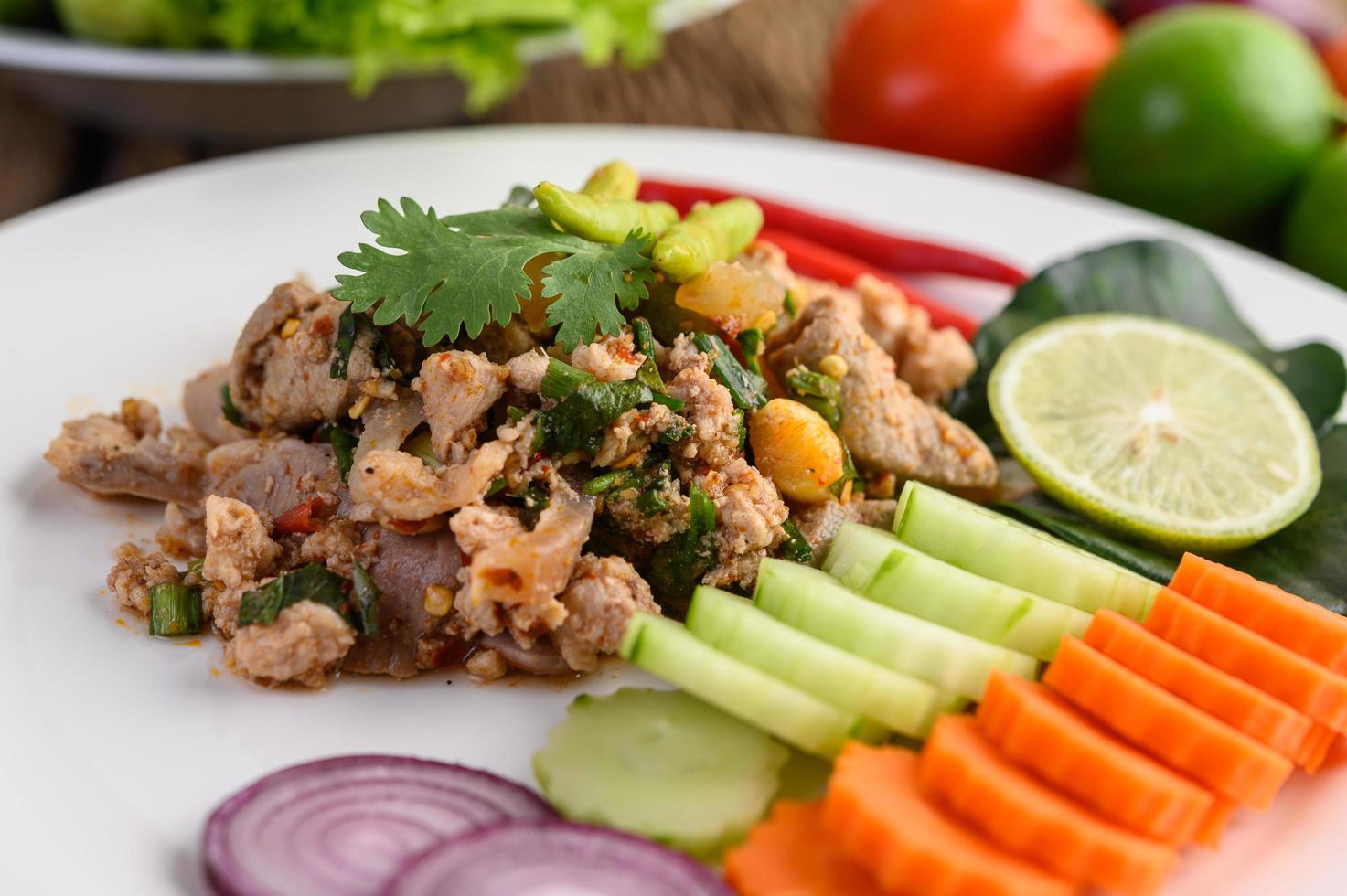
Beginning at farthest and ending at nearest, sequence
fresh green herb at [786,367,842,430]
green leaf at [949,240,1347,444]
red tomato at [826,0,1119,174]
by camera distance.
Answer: red tomato at [826,0,1119,174] → green leaf at [949,240,1347,444] → fresh green herb at [786,367,842,430]

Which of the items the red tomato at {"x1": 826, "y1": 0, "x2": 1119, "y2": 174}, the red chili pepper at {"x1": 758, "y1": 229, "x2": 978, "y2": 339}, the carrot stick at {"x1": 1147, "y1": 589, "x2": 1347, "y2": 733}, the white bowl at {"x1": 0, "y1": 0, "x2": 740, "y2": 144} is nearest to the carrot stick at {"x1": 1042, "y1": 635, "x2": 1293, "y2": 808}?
the carrot stick at {"x1": 1147, "y1": 589, "x2": 1347, "y2": 733}

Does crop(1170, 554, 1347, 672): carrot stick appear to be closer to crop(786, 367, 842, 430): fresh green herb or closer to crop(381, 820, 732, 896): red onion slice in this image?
crop(786, 367, 842, 430): fresh green herb

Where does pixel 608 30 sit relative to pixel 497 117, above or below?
above

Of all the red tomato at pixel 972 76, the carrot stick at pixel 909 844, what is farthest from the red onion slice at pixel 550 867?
the red tomato at pixel 972 76

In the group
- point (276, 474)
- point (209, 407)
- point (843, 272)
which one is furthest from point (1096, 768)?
point (843, 272)

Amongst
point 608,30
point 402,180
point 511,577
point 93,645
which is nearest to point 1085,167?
point 608,30

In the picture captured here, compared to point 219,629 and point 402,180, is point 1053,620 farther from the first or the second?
point 402,180

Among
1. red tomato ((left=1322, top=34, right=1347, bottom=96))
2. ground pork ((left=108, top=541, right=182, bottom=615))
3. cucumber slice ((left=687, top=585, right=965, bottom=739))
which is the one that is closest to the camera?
cucumber slice ((left=687, top=585, right=965, bottom=739))
